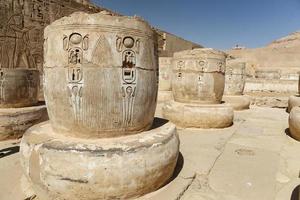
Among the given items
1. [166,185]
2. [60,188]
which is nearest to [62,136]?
[60,188]

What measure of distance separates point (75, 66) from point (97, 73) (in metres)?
0.24

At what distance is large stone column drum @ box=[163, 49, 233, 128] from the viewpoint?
16.4 ft

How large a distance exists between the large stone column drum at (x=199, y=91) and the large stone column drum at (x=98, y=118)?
2426 mm

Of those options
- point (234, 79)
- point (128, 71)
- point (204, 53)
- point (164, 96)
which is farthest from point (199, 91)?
point (164, 96)

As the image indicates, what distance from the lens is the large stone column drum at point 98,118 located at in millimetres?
2072

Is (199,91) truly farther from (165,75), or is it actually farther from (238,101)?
(165,75)

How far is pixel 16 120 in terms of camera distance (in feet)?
14.9

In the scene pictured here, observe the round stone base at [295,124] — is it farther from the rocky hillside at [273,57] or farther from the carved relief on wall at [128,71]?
the rocky hillside at [273,57]

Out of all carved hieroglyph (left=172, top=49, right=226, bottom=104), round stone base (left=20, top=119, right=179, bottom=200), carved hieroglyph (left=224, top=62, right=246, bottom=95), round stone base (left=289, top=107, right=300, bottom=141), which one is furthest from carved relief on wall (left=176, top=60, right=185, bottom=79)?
carved hieroglyph (left=224, top=62, right=246, bottom=95)

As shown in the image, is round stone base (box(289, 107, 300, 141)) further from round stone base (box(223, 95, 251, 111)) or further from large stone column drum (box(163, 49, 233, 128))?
round stone base (box(223, 95, 251, 111))

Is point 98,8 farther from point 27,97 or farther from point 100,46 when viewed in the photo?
point 100,46

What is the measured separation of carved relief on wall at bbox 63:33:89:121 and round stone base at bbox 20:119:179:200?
0.38m

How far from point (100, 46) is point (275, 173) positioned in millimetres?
2500

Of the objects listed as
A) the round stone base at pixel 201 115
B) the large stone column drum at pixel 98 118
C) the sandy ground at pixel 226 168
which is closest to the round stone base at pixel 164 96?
the round stone base at pixel 201 115
